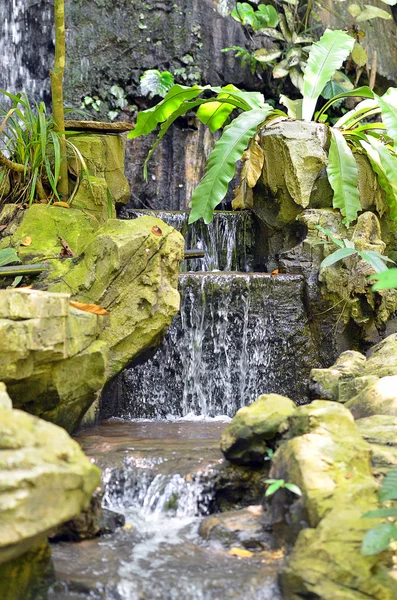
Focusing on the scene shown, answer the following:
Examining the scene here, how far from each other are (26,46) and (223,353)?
4918 mm

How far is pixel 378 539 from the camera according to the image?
9.22 ft

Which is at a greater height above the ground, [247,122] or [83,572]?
[247,122]

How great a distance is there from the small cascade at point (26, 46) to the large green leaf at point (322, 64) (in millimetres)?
3206

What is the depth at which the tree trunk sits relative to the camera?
20.3 ft

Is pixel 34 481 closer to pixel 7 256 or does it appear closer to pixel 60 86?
pixel 7 256

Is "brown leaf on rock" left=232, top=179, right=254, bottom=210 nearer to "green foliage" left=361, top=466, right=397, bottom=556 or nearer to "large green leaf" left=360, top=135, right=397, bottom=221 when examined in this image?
"large green leaf" left=360, top=135, right=397, bottom=221

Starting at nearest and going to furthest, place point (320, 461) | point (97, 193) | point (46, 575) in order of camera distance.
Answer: point (46, 575), point (320, 461), point (97, 193)

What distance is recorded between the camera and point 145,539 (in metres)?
3.61

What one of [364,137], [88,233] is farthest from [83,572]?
[364,137]

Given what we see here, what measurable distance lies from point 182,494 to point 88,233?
8.95 ft

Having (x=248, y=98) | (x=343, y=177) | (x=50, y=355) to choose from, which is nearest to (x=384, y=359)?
(x=343, y=177)

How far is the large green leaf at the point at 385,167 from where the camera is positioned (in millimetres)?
7293

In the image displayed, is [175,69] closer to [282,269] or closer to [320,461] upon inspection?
[282,269]

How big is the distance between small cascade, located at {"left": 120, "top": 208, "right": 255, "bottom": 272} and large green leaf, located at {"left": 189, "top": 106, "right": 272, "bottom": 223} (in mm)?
908
